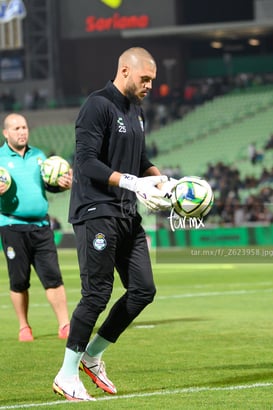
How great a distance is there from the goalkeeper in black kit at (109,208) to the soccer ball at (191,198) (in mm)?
130

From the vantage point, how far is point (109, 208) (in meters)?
8.61

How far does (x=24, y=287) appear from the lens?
12891 mm

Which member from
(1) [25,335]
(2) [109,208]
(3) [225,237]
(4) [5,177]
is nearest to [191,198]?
(2) [109,208]

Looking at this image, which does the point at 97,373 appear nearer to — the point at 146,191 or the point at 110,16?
the point at 146,191

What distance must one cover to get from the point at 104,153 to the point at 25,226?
14.5 ft

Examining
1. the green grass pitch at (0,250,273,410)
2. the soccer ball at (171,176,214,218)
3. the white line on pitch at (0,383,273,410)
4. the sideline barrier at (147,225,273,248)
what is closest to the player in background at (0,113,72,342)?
the green grass pitch at (0,250,273,410)

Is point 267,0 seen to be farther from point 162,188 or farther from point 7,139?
point 162,188

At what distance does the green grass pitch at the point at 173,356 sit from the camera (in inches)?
333

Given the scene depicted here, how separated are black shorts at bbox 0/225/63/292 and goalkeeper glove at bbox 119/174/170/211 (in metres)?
4.68

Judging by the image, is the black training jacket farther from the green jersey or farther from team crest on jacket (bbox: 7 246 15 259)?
team crest on jacket (bbox: 7 246 15 259)

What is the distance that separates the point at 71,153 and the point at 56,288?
1576 inches

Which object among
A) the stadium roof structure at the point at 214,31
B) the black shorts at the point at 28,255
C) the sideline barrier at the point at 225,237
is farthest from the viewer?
the stadium roof structure at the point at 214,31

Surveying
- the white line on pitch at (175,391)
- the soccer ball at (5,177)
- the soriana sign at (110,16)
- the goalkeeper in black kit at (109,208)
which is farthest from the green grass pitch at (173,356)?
the soriana sign at (110,16)

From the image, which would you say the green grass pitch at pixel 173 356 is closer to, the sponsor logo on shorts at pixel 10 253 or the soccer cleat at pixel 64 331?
the soccer cleat at pixel 64 331
